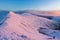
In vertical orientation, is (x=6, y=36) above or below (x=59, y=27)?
above

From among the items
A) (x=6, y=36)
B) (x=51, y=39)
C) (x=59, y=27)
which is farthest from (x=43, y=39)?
(x=59, y=27)

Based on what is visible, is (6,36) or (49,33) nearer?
(6,36)

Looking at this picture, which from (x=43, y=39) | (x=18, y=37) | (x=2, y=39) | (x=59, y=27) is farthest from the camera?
(x=59, y=27)

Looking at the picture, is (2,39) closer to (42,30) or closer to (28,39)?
(28,39)

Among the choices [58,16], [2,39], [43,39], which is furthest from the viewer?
[58,16]

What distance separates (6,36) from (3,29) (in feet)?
1.17

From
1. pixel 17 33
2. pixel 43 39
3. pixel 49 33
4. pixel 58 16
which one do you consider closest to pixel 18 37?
pixel 17 33

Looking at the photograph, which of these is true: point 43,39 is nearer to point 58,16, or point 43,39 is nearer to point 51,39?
point 51,39

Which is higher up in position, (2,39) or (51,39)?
(2,39)

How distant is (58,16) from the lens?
723cm

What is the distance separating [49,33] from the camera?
4.27 m

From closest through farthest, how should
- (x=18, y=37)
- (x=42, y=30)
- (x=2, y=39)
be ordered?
(x=2, y=39) → (x=18, y=37) → (x=42, y=30)

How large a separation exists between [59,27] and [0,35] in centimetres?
318

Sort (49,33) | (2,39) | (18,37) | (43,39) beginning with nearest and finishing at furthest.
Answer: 1. (2,39)
2. (18,37)
3. (43,39)
4. (49,33)
